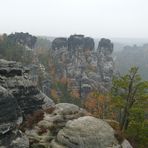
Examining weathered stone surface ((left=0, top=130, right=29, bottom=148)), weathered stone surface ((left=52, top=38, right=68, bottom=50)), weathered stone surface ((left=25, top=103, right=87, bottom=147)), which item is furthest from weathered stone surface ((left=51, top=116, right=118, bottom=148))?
weathered stone surface ((left=52, top=38, right=68, bottom=50))

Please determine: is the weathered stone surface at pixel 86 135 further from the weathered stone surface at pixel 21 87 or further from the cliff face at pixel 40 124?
the weathered stone surface at pixel 21 87

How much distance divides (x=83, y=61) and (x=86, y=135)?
141 metres

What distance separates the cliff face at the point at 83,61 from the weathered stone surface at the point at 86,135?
4521 inches

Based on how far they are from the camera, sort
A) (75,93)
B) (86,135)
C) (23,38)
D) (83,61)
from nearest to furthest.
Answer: (86,135) → (75,93) → (83,61) → (23,38)

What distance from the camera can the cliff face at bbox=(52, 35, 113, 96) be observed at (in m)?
150

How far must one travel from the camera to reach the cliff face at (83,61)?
492 ft

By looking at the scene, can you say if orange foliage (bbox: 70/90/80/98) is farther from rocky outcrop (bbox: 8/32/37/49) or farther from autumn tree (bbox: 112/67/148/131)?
autumn tree (bbox: 112/67/148/131)

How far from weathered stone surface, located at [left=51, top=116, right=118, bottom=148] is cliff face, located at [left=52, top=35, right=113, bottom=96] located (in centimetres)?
11484

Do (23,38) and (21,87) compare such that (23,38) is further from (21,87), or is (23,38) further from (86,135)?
(86,135)

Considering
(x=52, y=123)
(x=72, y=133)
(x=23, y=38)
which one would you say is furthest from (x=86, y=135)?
(x=23, y=38)

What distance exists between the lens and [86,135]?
24219 millimetres

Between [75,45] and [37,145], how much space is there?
148225 mm

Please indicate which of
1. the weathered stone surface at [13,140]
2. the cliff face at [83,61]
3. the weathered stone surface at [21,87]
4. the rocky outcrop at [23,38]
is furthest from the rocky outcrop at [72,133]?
the rocky outcrop at [23,38]

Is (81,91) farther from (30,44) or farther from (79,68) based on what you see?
(30,44)
